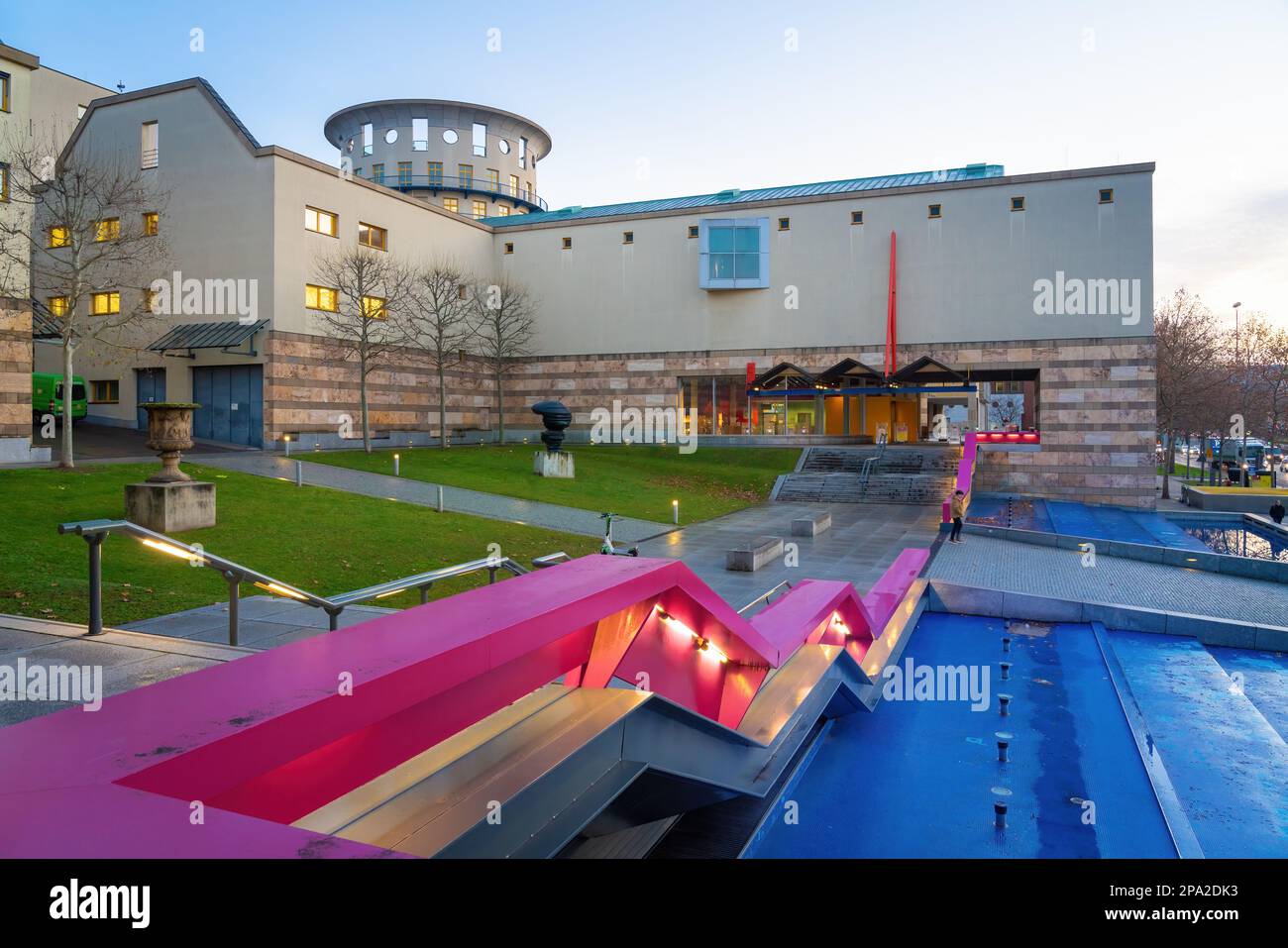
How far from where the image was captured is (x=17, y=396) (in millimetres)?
23047

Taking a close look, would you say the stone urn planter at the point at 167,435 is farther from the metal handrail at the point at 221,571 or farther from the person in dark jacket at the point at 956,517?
the person in dark jacket at the point at 956,517

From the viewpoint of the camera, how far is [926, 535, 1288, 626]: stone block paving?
47.4ft

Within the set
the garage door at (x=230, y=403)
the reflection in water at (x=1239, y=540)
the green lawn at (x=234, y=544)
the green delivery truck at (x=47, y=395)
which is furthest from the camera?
the garage door at (x=230, y=403)

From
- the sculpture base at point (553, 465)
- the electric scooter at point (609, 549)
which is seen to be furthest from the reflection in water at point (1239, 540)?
the sculpture base at point (553, 465)

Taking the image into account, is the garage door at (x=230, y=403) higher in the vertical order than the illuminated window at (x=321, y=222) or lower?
lower

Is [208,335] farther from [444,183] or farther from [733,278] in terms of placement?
[444,183]

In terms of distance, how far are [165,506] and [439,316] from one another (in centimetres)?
2406

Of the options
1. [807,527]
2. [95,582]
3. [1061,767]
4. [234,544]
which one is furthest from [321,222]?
[1061,767]

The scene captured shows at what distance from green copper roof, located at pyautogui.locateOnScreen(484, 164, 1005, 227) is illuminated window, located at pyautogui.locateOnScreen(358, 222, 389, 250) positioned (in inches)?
363

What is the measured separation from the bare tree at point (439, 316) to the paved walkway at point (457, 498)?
10623mm

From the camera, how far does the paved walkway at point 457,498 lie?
20.7 meters

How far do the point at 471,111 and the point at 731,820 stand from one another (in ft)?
195

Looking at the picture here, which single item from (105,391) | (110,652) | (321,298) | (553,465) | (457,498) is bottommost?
(110,652)

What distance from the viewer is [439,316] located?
36875 millimetres
